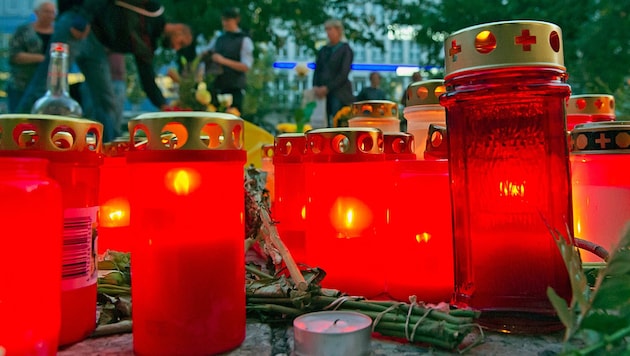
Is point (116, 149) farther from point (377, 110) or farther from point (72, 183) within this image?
point (377, 110)

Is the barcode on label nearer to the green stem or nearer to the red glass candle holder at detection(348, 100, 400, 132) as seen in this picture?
the green stem

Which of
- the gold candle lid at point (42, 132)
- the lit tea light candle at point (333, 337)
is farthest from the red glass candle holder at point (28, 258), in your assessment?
the lit tea light candle at point (333, 337)

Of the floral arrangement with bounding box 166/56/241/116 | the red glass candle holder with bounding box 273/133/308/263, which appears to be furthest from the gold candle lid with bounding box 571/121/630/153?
the floral arrangement with bounding box 166/56/241/116

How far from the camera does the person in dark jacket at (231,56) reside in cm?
401

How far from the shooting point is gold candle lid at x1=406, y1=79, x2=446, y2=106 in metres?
1.01

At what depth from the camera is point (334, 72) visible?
4305 mm

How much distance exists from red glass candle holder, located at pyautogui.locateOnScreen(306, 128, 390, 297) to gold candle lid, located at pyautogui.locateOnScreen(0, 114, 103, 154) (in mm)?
342

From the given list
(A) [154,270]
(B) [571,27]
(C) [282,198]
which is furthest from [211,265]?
(B) [571,27]

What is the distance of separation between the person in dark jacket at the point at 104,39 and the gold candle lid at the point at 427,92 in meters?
2.60

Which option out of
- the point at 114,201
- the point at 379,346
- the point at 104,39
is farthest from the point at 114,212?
the point at 104,39

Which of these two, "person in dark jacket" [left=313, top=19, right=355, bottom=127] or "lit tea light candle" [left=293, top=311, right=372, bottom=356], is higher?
"person in dark jacket" [left=313, top=19, right=355, bottom=127]

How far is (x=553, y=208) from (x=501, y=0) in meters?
6.95

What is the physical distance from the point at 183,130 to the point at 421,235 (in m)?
0.42

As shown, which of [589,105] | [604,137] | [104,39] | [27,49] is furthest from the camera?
[27,49]
